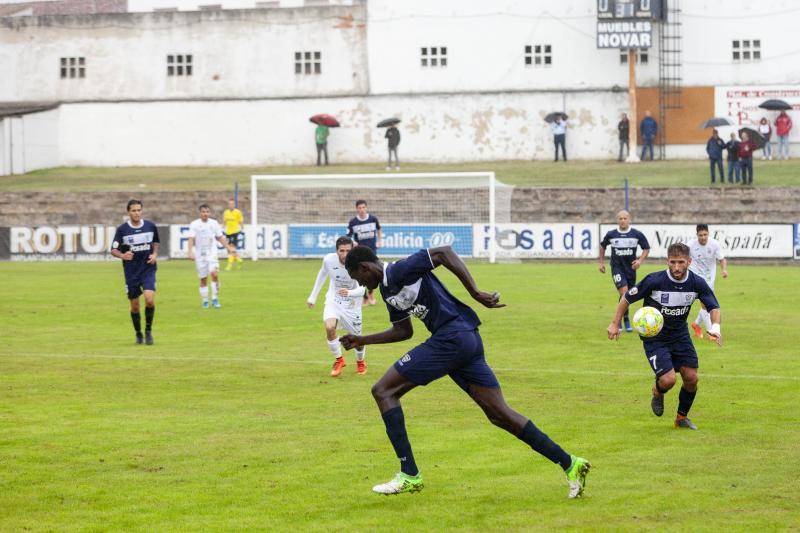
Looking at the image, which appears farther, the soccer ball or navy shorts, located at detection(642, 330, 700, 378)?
navy shorts, located at detection(642, 330, 700, 378)

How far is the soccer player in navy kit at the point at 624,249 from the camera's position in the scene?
2402 centimetres

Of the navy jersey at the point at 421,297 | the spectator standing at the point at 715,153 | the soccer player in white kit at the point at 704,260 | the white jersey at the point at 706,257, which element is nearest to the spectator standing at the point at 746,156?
the spectator standing at the point at 715,153

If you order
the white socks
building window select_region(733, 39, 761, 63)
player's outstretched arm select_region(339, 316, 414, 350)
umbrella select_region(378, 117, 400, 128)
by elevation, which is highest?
building window select_region(733, 39, 761, 63)

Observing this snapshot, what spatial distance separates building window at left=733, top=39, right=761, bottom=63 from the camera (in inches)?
2475

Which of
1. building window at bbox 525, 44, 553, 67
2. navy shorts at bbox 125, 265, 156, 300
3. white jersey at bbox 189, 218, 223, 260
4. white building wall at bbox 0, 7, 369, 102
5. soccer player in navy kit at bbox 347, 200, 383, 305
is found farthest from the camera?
white building wall at bbox 0, 7, 369, 102

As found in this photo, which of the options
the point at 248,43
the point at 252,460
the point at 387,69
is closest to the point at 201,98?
the point at 248,43

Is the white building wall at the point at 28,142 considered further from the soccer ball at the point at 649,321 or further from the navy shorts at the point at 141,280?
the soccer ball at the point at 649,321

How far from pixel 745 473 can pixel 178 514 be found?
17.0ft

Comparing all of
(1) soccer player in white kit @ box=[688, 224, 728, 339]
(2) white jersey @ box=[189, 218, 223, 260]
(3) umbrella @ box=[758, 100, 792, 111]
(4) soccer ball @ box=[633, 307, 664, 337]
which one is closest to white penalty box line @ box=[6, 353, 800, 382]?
(4) soccer ball @ box=[633, 307, 664, 337]

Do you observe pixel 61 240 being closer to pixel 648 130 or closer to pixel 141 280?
pixel 141 280

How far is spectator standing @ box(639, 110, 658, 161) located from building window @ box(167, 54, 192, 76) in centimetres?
2542

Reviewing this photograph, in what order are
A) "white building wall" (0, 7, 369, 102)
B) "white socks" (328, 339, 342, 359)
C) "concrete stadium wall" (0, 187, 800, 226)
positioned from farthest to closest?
"white building wall" (0, 7, 369, 102)
"concrete stadium wall" (0, 187, 800, 226)
"white socks" (328, 339, 342, 359)

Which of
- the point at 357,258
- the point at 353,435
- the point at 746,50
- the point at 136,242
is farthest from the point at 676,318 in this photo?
the point at 746,50

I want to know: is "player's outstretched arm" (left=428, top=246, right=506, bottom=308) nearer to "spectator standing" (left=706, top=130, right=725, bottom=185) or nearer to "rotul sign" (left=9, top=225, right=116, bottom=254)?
"rotul sign" (left=9, top=225, right=116, bottom=254)
